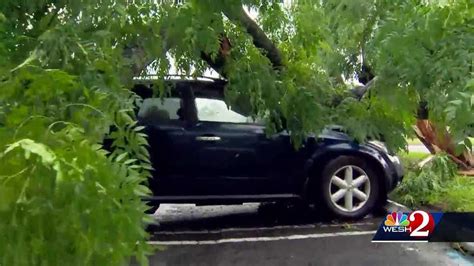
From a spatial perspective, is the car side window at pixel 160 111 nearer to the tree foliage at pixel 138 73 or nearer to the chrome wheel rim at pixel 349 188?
the tree foliage at pixel 138 73

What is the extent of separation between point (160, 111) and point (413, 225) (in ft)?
9.01

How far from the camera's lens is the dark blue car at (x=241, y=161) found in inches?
267

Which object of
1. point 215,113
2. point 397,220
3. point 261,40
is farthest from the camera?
point 215,113

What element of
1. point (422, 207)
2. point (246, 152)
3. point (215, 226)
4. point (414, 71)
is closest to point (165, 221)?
point (215, 226)

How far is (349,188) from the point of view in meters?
7.12

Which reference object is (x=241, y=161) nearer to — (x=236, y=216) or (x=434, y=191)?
(x=236, y=216)

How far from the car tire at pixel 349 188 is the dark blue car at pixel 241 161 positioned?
11 millimetres

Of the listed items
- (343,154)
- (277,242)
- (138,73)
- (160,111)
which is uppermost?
(138,73)

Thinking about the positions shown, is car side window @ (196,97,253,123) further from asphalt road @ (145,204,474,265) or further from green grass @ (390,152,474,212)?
green grass @ (390,152,474,212)

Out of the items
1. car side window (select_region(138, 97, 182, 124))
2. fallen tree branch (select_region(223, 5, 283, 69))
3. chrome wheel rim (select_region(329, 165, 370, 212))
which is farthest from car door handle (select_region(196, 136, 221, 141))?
chrome wheel rim (select_region(329, 165, 370, 212))

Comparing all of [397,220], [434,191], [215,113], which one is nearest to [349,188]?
[397,220]

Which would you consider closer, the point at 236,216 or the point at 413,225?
the point at 413,225

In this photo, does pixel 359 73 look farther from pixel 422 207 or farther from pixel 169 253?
pixel 169 253

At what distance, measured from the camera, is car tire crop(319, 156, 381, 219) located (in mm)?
7070
